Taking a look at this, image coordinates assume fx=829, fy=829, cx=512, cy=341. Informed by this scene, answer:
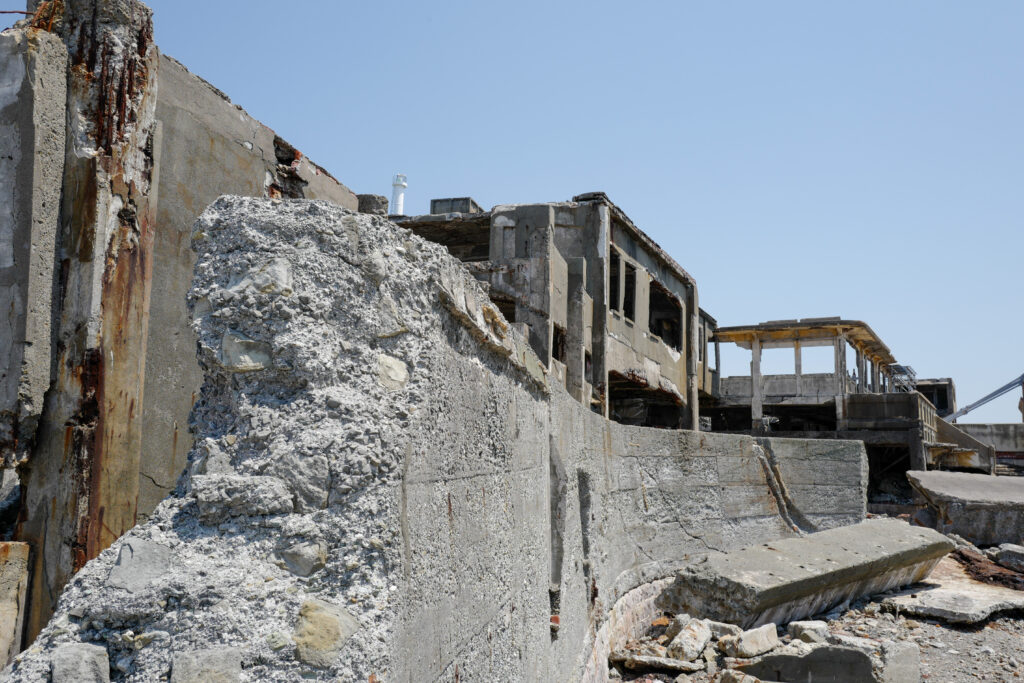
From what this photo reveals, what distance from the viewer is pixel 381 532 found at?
70.4 inches

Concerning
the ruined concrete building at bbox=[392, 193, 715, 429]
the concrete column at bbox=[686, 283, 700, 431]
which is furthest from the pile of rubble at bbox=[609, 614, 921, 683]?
the concrete column at bbox=[686, 283, 700, 431]

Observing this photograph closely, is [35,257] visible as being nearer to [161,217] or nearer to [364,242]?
[161,217]

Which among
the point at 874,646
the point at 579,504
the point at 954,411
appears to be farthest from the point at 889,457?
the point at 579,504

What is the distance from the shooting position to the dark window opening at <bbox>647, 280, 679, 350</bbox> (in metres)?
19.4

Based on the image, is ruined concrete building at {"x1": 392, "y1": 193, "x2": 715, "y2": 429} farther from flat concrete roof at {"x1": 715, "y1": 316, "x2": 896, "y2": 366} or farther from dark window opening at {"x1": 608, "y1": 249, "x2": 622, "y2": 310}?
flat concrete roof at {"x1": 715, "y1": 316, "x2": 896, "y2": 366}

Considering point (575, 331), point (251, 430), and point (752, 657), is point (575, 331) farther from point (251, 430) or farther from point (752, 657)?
point (251, 430)

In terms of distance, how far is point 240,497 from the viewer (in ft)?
5.78

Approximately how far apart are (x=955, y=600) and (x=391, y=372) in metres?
9.57

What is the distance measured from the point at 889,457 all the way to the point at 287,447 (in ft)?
83.7

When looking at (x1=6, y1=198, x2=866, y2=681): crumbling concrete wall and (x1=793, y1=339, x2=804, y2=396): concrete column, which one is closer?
(x1=6, y1=198, x2=866, y2=681): crumbling concrete wall

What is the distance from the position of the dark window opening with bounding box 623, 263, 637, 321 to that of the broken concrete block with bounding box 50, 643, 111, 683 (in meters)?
14.8

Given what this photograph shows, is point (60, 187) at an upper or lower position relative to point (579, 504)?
upper

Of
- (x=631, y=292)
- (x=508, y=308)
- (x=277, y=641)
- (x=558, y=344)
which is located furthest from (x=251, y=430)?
(x=631, y=292)

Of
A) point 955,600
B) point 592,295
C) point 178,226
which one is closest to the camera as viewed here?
point 178,226
